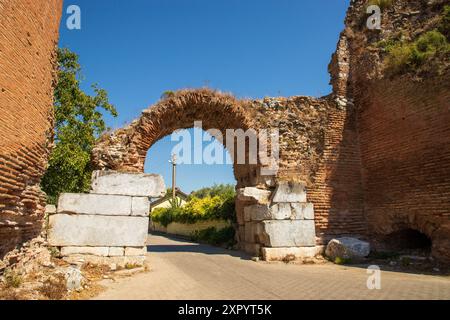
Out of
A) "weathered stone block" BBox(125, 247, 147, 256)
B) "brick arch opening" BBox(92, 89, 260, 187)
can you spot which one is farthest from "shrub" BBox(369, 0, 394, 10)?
"weathered stone block" BBox(125, 247, 147, 256)

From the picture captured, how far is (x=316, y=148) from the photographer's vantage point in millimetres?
10438

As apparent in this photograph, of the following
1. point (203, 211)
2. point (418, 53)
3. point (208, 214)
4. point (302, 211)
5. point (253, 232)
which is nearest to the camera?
point (418, 53)

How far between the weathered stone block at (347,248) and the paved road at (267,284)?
743 millimetres

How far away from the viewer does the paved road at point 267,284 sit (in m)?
5.22

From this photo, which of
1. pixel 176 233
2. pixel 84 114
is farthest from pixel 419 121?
pixel 176 233

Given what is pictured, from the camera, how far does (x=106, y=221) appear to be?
7688mm

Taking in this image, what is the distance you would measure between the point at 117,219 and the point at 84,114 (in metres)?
10.2

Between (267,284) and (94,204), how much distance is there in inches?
173

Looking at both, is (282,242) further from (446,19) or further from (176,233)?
(176,233)

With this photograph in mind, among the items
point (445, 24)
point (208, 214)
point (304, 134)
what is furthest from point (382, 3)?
point (208, 214)

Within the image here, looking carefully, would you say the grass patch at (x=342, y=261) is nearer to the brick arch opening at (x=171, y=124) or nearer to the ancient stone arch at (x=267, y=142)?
the ancient stone arch at (x=267, y=142)

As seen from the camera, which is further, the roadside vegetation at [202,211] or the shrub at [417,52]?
the roadside vegetation at [202,211]

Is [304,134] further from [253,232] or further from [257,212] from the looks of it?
[253,232]

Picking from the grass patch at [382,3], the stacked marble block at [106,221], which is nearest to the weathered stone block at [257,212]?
the stacked marble block at [106,221]
